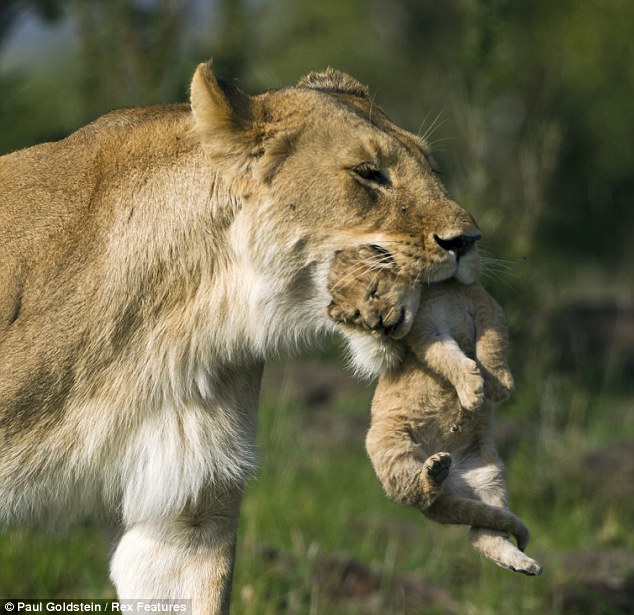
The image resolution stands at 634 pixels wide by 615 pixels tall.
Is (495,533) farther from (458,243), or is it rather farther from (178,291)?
(178,291)

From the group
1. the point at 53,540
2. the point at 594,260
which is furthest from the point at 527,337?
the point at 594,260

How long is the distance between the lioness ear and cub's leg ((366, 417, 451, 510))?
0.83m

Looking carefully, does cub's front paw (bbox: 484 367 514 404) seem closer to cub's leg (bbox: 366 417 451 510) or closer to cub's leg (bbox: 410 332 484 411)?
cub's leg (bbox: 410 332 484 411)

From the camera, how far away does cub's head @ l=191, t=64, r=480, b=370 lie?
10.4ft

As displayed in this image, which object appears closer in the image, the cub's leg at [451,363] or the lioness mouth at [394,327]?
the cub's leg at [451,363]

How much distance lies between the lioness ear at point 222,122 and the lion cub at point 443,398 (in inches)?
16.6

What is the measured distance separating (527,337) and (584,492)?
1.00 meters

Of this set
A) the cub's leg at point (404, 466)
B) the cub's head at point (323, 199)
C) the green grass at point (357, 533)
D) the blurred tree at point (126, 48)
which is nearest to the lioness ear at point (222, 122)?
the cub's head at point (323, 199)

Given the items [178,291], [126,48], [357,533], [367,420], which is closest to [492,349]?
[178,291]

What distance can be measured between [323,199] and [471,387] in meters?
0.67

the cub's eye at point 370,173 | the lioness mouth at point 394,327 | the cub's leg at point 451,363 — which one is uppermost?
the cub's eye at point 370,173

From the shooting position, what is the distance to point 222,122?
3.35m

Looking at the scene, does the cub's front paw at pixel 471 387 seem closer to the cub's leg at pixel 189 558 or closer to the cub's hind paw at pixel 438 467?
the cub's hind paw at pixel 438 467

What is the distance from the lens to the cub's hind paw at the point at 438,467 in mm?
2932
